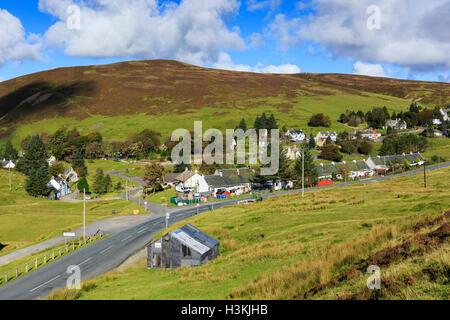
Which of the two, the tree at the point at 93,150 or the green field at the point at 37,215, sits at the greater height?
the tree at the point at 93,150

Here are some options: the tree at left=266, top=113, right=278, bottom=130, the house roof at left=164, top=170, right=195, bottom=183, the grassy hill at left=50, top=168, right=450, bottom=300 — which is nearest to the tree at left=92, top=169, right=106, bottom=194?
the house roof at left=164, top=170, right=195, bottom=183

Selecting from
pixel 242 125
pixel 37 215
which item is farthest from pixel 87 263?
pixel 242 125

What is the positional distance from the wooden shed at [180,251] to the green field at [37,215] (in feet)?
94.6

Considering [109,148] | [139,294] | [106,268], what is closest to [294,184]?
[106,268]

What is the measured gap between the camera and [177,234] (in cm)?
3434

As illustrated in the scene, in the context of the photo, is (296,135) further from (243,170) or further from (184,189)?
(184,189)

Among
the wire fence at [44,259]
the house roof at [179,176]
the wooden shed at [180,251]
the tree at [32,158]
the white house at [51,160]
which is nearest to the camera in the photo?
the wooden shed at [180,251]

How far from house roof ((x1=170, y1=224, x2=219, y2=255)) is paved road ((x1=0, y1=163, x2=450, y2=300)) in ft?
29.8

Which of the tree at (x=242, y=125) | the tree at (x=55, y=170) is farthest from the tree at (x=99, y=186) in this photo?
the tree at (x=242, y=125)

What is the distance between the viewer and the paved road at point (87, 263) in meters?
31.2

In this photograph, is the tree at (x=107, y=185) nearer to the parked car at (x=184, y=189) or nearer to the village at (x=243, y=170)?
the village at (x=243, y=170)

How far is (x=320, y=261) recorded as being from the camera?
2020 centimetres

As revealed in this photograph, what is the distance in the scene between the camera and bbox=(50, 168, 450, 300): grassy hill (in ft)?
47.7

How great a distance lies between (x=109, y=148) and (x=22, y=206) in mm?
88466
